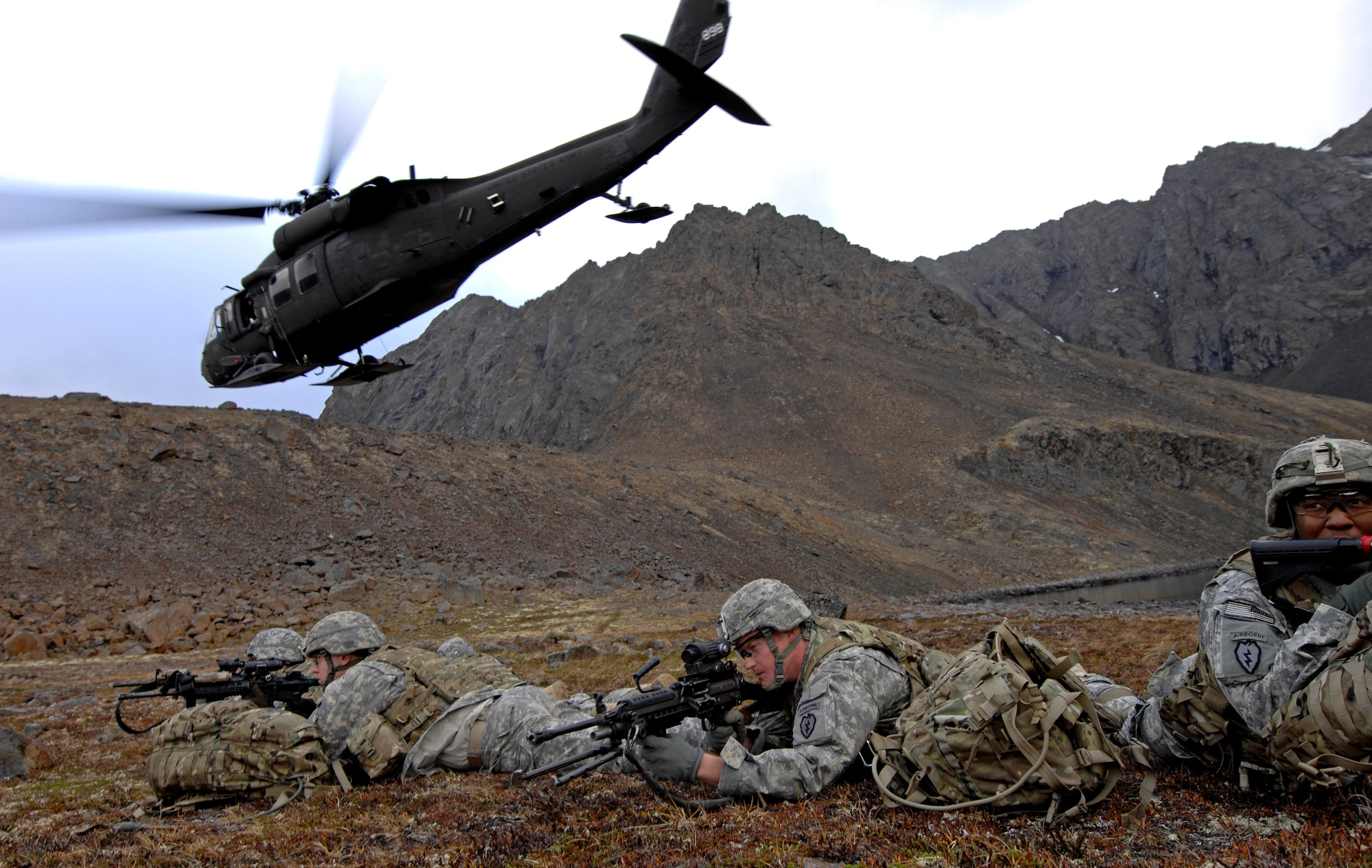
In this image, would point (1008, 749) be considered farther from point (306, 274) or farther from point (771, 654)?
point (306, 274)

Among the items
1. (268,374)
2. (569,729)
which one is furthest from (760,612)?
(268,374)

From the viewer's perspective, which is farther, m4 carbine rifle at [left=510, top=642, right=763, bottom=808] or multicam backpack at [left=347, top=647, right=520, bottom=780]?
multicam backpack at [left=347, top=647, right=520, bottom=780]

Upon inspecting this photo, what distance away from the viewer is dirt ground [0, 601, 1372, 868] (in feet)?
11.6

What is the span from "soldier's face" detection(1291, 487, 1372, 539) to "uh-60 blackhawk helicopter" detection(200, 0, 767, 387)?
1386cm

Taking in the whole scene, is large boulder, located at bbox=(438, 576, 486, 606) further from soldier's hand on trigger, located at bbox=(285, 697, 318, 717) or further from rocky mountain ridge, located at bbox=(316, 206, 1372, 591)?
rocky mountain ridge, located at bbox=(316, 206, 1372, 591)

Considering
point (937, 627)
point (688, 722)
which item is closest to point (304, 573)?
point (937, 627)

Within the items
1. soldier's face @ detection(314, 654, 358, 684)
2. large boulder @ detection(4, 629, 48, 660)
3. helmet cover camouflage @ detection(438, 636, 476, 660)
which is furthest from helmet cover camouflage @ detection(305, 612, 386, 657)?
large boulder @ detection(4, 629, 48, 660)

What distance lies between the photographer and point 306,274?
16.7 meters

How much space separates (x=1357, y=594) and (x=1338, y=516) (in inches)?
19.0

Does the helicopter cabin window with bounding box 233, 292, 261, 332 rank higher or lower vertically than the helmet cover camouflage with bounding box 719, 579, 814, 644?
higher

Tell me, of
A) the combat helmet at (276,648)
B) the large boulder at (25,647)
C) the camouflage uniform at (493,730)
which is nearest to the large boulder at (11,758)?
the combat helmet at (276,648)

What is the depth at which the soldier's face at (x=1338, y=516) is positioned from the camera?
4.10 metres

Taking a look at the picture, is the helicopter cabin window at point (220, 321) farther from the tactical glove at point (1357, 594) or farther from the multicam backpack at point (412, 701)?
the tactical glove at point (1357, 594)

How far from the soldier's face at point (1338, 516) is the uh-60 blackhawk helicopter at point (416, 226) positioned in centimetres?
1386
